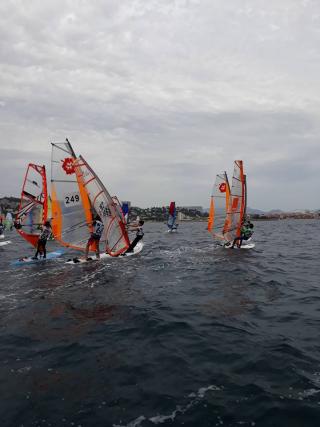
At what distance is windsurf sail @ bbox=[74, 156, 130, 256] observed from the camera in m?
17.7

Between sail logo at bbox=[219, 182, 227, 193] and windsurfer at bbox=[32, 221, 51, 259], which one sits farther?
sail logo at bbox=[219, 182, 227, 193]

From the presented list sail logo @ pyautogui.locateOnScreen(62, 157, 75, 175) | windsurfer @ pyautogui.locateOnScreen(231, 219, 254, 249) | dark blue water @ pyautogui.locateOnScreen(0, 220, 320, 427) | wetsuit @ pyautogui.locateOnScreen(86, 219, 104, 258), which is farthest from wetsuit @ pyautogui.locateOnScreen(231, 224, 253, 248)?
sail logo @ pyautogui.locateOnScreen(62, 157, 75, 175)

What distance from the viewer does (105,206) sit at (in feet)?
60.0

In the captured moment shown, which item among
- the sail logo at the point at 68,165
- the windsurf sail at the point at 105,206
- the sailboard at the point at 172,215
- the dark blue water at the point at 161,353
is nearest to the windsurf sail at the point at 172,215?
the sailboard at the point at 172,215

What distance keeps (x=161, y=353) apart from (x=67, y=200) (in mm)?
12674

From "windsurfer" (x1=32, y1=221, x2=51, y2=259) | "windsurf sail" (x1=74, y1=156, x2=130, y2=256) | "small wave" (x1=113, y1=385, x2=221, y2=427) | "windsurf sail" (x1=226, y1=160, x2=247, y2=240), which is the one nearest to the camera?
"small wave" (x1=113, y1=385, x2=221, y2=427)

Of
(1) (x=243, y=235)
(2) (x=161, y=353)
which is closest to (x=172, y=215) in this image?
(1) (x=243, y=235)

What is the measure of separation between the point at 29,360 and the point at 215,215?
22682 mm

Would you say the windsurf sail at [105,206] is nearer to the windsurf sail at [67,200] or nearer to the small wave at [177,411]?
the windsurf sail at [67,200]

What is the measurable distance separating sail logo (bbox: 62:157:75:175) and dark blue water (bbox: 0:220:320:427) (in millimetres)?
6512

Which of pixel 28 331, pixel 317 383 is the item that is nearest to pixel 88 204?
pixel 28 331

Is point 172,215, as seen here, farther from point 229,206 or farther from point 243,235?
point 243,235

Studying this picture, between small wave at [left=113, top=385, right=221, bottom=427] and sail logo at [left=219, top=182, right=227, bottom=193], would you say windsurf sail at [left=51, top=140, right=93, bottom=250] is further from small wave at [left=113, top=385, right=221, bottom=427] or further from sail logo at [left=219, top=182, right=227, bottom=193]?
small wave at [left=113, top=385, right=221, bottom=427]

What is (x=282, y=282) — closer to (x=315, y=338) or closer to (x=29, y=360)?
(x=315, y=338)
